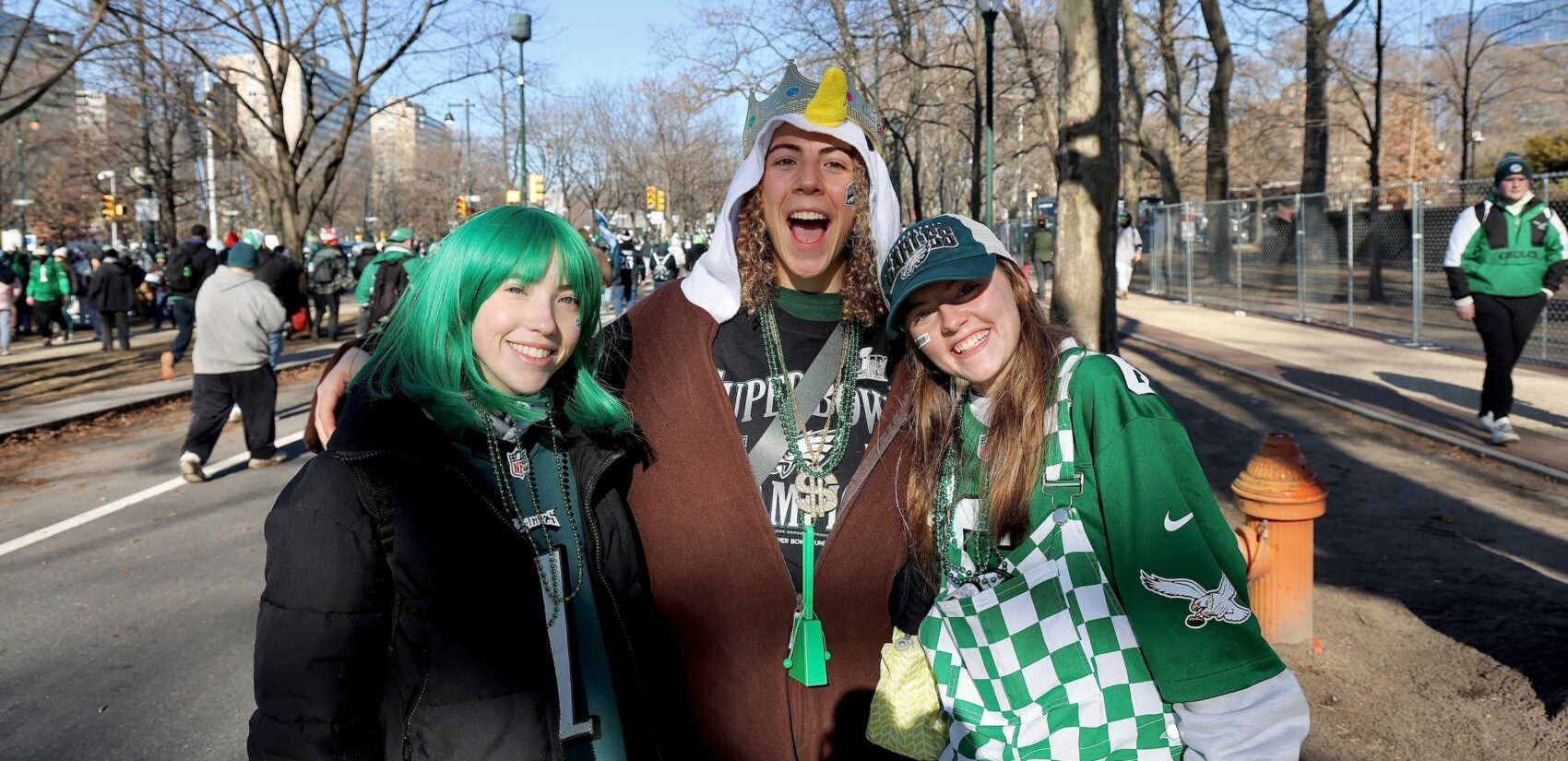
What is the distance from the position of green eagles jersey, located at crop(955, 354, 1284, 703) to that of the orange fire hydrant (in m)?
3.20

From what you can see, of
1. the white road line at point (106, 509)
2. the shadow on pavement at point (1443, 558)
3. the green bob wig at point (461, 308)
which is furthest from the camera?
the white road line at point (106, 509)

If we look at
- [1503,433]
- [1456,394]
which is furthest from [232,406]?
[1456,394]

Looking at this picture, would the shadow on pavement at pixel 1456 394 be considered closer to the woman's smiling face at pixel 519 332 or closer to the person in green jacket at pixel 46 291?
the woman's smiling face at pixel 519 332

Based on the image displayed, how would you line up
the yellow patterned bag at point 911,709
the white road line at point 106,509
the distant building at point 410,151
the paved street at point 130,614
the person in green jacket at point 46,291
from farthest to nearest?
1. the distant building at point 410,151
2. the person in green jacket at point 46,291
3. the white road line at point 106,509
4. the paved street at point 130,614
5. the yellow patterned bag at point 911,709

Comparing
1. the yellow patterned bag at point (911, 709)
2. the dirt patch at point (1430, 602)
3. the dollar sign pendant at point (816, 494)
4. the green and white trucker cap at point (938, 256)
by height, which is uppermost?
the green and white trucker cap at point (938, 256)

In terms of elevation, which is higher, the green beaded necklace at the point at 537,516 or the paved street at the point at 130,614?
the green beaded necklace at the point at 537,516

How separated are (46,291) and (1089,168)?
66.1 feet

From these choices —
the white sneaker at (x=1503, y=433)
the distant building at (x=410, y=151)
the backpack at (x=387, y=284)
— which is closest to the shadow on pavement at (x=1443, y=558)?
the white sneaker at (x=1503, y=433)

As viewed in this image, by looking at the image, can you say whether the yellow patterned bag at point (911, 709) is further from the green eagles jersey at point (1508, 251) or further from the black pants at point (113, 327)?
the black pants at point (113, 327)

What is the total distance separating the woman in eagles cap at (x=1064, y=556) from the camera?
1.62m

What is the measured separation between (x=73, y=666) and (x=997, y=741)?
4.68 metres

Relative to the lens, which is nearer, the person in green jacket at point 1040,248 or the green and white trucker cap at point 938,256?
the green and white trucker cap at point 938,256

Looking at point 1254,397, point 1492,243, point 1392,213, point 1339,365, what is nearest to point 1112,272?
point 1492,243

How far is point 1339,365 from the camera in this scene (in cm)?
1311
